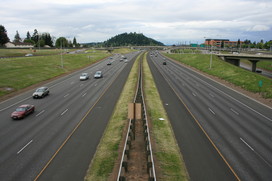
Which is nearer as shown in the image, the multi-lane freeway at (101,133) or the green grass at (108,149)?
the green grass at (108,149)

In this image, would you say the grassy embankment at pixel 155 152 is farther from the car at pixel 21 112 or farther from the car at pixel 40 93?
the car at pixel 40 93

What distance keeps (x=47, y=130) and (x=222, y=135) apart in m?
16.8

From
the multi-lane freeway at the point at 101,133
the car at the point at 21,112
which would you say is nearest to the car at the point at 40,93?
the multi-lane freeway at the point at 101,133

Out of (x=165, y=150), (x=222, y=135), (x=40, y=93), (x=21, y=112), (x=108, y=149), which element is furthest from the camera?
(x=40, y=93)

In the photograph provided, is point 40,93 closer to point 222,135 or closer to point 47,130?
point 47,130

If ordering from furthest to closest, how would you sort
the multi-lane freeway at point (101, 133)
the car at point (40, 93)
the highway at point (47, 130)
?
the car at point (40, 93), the highway at point (47, 130), the multi-lane freeway at point (101, 133)

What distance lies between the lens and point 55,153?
53.3ft

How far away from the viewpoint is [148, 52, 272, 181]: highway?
14132 mm

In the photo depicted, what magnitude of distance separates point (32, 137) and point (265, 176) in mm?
18693

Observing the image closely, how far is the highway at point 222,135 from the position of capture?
14.1m

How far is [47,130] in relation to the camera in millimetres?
20781

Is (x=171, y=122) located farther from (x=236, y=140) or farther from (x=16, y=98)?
(x=16, y=98)

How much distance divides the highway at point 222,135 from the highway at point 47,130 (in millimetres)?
7880

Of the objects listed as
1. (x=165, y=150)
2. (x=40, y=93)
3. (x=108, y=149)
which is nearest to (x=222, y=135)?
(x=165, y=150)
